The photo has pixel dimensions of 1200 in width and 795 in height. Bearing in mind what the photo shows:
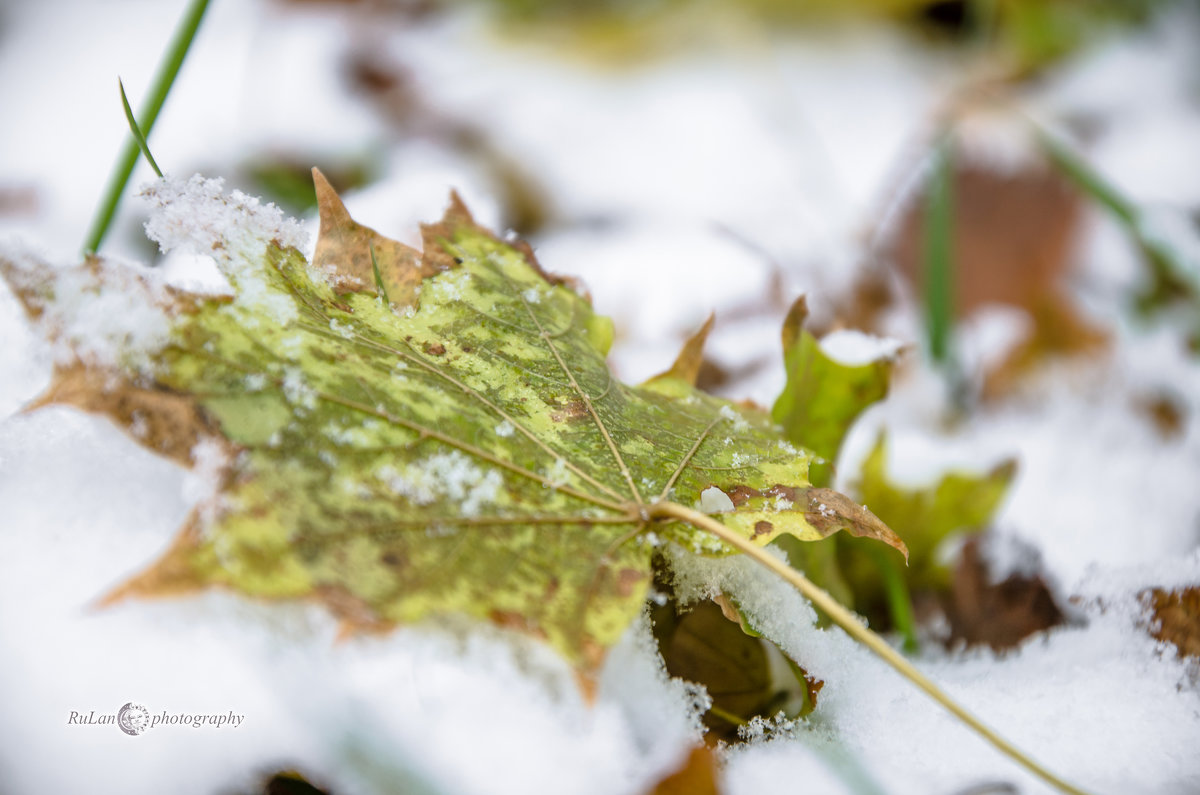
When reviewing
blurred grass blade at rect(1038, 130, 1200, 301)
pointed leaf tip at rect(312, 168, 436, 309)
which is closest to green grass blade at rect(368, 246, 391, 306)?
pointed leaf tip at rect(312, 168, 436, 309)

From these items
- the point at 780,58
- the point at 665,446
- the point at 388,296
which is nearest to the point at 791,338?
the point at 665,446

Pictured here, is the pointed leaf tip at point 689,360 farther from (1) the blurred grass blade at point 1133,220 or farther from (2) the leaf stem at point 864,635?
(1) the blurred grass blade at point 1133,220

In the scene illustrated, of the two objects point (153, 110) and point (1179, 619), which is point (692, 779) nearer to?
point (1179, 619)

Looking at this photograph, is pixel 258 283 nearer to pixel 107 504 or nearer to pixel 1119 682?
pixel 107 504

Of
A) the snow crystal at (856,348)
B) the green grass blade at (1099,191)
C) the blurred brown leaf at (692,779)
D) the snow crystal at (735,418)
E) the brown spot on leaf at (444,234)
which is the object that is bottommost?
the blurred brown leaf at (692,779)

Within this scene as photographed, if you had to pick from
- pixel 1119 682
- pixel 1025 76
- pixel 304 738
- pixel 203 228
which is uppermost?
pixel 1025 76

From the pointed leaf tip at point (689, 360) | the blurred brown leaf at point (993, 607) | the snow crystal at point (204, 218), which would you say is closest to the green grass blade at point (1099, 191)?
the blurred brown leaf at point (993, 607)

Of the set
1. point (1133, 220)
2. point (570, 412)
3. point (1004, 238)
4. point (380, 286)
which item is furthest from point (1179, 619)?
point (1004, 238)
